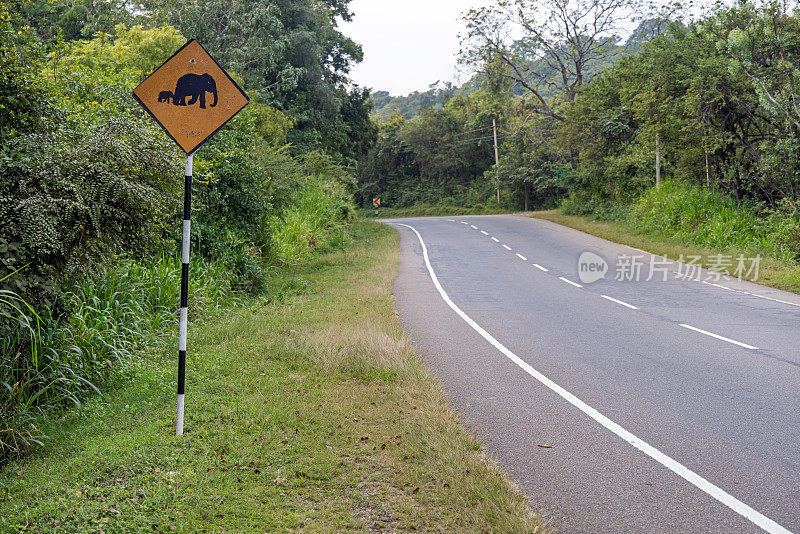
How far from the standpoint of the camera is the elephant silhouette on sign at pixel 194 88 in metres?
5.59

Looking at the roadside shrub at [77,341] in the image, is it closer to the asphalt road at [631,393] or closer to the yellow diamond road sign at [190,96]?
the yellow diamond road sign at [190,96]

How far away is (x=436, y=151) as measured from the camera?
64.4m

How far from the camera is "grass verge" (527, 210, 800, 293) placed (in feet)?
47.3

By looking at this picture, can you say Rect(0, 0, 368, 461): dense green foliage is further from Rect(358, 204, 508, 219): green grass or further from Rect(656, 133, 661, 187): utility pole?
Rect(358, 204, 508, 219): green grass

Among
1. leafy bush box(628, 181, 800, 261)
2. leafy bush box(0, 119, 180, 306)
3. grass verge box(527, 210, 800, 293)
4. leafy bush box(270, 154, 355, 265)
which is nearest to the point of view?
leafy bush box(0, 119, 180, 306)

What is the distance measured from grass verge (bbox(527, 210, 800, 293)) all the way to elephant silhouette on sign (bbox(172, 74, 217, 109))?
12927 mm

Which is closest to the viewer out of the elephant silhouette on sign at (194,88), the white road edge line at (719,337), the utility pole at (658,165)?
the elephant silhouette on sign at (194,88)

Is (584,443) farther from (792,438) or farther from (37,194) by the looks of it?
(37,194)

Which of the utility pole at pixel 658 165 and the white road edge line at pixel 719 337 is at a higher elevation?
the utility pole at pixel 658 165

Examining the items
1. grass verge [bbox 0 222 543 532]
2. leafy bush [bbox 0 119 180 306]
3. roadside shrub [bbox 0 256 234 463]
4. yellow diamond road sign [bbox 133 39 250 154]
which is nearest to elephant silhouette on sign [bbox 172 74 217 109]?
yellow diamond road sign [bbox 133 39 250 154]

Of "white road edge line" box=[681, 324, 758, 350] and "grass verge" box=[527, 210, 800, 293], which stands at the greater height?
"grass verge" box=[527, 210, 800, 293]

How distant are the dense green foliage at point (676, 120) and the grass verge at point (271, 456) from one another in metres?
14.4

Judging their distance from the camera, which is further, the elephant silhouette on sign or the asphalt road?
the elephant silhouette on sign

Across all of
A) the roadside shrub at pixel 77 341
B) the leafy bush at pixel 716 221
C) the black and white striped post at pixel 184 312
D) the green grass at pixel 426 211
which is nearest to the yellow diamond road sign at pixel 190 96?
the black and white striped post at pixel 184 312
